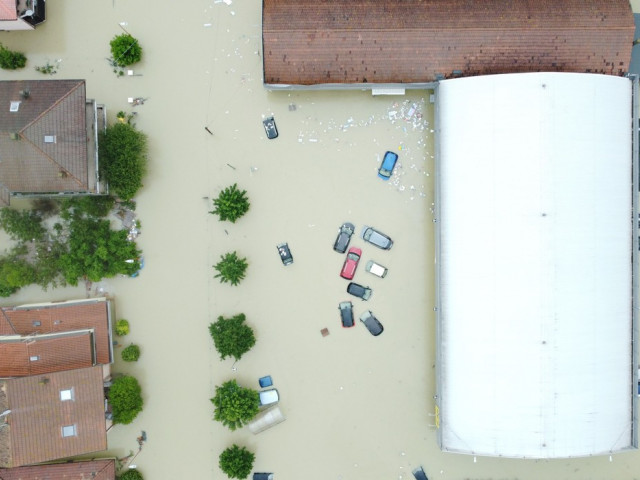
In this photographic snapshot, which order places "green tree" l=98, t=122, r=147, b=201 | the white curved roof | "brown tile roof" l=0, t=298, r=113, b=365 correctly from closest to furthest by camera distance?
the white curved roof → "green tree" l=98, t=122, r=147, b=201 → "brown tile roof" l=0, t=298, r=113, b=365

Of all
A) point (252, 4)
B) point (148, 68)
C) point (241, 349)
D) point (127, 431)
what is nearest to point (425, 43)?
point (252, 4)

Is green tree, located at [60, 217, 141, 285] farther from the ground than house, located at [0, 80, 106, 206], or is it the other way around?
house, located at [0, 80, 106, 206]

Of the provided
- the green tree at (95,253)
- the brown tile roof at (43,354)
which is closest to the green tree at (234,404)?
the brown tile roof at (43,354)

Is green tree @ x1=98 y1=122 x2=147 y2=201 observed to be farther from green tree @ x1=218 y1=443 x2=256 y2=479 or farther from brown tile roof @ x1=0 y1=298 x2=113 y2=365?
green tree @ x1=218 y1=443 x2=256 y2=479

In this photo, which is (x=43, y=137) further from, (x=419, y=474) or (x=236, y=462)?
(x=419, y=474)

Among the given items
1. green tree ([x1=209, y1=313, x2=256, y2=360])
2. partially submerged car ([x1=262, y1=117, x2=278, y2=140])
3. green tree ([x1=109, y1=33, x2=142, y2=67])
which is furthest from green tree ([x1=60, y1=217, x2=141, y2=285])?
partially submerged car ([x1=262, y1=117, x2=278, y2=140])

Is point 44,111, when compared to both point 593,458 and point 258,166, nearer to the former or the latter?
point 258,166
